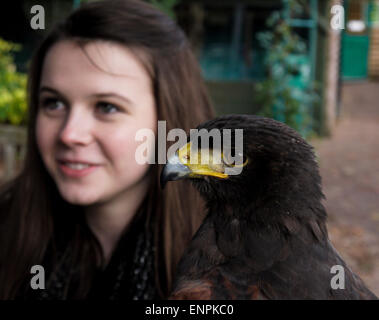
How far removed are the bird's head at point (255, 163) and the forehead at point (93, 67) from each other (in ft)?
2.66

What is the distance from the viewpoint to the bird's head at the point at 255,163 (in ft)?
4.76

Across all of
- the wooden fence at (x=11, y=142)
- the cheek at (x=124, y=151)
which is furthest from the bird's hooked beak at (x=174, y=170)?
the wooden fence at (x=11, y=142)

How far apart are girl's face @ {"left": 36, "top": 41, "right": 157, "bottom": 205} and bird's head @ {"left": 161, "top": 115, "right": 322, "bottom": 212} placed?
0.72m

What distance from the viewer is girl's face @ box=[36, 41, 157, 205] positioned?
84.1 inches

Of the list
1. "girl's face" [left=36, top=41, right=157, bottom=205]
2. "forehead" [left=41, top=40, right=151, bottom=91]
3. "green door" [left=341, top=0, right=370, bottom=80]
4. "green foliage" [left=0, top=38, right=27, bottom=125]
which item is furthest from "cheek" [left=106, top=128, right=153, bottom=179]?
"green door" [left=341, top=0, right=370, bottom=80]

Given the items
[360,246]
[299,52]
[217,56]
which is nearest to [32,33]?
[217,56]

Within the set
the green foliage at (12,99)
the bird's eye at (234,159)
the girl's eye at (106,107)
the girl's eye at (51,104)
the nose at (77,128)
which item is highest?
the green foliage at (12,99)

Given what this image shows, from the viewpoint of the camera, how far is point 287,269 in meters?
1.50

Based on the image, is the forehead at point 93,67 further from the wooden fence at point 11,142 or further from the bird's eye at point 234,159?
the wooden fence at point 11,142

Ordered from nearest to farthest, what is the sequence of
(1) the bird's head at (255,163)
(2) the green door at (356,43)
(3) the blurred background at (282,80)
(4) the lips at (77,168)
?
(1) the bird's head at (255,163) → (4) the lips at (77,168) → (3) the blurred background at (282,80) → (2) the green door at (356,43)

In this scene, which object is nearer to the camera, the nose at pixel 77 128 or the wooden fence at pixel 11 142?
the nose at pixel 77 128

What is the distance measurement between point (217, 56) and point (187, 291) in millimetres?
10295

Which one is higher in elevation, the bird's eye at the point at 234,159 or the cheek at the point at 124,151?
the cheek at the point at 124,151

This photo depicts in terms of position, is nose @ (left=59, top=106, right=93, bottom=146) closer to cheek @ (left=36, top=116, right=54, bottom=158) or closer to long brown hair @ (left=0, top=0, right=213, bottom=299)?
cheek @ (left=36, top=116, right=54, bottom=158)
